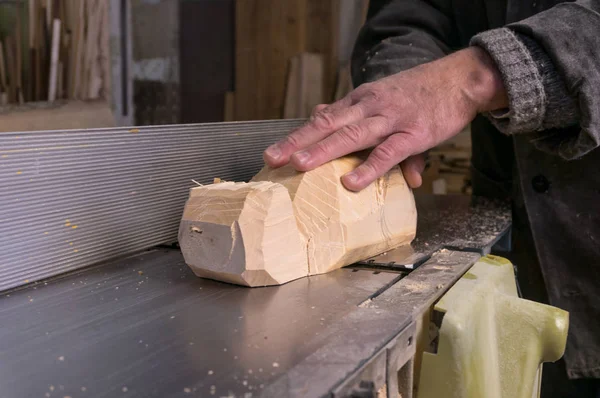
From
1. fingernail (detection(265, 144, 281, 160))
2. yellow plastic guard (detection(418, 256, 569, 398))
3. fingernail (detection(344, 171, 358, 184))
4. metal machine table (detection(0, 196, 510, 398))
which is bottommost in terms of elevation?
yellow plastic guard (detection(418, 256, 569, 398))

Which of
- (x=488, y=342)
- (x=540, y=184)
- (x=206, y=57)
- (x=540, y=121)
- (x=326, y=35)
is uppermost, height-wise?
(x=326, y=35)

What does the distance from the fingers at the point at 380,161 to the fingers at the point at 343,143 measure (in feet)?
0.10

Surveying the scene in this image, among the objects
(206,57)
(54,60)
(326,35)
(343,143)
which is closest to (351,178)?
(343,143)

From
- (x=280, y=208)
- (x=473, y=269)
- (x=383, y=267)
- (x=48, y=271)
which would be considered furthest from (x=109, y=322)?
(x=473, y=269)

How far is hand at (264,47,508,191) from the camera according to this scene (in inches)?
53.6

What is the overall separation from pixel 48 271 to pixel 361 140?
787 millimetres

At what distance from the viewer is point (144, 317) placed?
3.35 feet

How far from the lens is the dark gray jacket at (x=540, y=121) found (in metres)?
1.36

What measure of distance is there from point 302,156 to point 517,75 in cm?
56

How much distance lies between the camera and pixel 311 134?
4.56 ft

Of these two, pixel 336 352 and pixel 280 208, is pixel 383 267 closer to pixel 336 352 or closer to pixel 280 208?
pixel 280 208

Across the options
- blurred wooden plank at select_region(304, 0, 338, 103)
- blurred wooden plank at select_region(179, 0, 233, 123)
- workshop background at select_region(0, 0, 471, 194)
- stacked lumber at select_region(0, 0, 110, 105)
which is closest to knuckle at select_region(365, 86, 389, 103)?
workshop background at select_region(0, 0, 471, 194)

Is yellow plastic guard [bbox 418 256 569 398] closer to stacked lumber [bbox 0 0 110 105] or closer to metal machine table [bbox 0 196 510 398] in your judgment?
metal machine table [bbox 0 196 510 398]

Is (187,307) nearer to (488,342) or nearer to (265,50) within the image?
(488,342)
